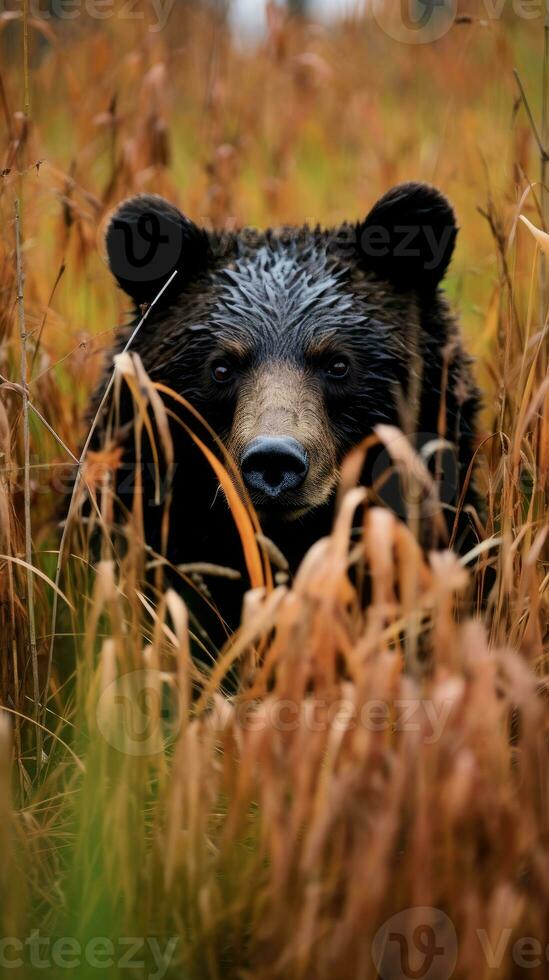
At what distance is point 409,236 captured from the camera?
12.2 feet

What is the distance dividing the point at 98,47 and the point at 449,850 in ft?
14.7

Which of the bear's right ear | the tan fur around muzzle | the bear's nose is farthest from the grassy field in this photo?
the bear's right ear

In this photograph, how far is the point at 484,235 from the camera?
235 inches

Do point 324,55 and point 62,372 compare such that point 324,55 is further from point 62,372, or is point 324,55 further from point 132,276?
point 132,276

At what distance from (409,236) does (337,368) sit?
0.54 meters

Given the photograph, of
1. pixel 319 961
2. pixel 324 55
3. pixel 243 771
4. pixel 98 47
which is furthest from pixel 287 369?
pixel 324 55

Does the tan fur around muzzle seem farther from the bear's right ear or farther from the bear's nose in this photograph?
the bear's right ear

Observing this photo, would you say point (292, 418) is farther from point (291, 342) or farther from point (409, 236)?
point (409, 236)

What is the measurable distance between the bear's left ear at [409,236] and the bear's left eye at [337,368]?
1.35 ft

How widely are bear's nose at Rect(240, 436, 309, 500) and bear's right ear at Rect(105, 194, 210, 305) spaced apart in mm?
999

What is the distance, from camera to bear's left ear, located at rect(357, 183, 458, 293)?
3668 millimetres

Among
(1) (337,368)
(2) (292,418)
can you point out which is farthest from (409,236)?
(2) (292,418)

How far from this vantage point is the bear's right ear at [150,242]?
368 centimetres

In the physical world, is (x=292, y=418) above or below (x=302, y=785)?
above
